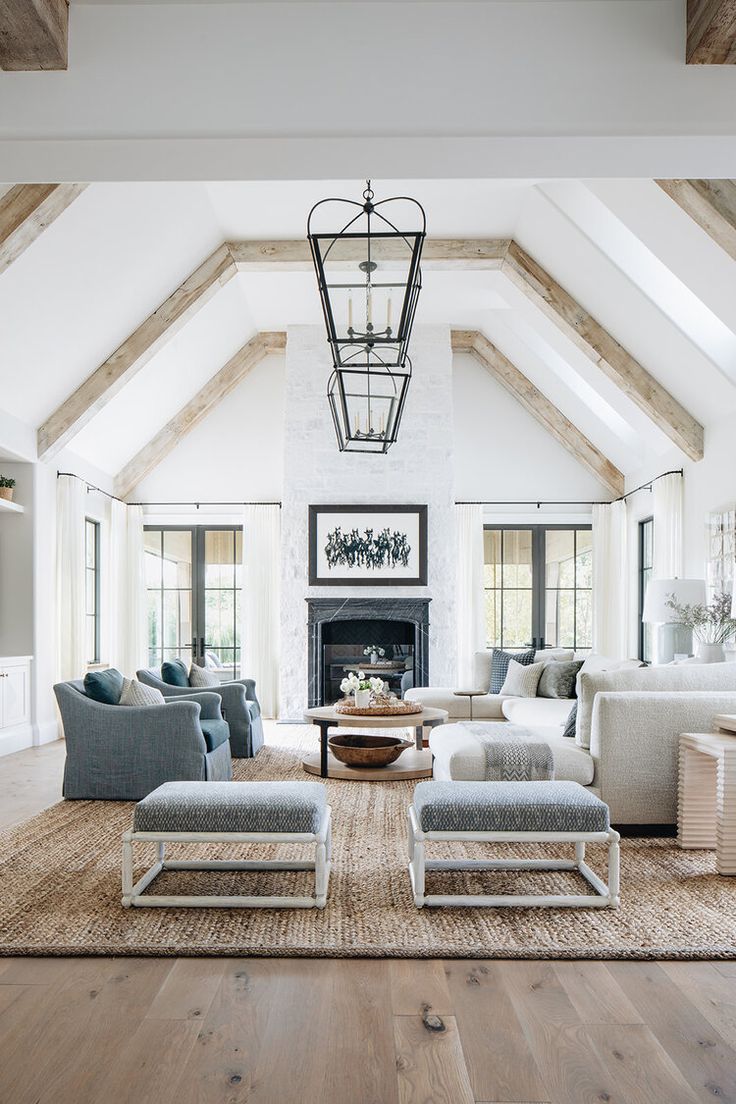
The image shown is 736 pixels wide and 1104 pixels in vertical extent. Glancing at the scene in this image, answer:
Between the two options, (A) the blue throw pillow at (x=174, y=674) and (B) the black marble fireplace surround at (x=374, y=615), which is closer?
(A) the blue throw pillow at (x=174, y=674)

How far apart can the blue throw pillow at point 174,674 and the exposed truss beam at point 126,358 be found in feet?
7.48

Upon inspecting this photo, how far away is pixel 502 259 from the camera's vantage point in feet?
24.7

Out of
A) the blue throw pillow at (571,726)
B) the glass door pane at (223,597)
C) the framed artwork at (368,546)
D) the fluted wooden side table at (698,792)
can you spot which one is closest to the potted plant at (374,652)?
the framed artwork at (368,546)

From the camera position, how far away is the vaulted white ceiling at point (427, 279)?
18.7 feet

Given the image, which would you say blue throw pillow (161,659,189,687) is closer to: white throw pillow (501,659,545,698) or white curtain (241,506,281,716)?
white throw pillow (501,659,545,698)

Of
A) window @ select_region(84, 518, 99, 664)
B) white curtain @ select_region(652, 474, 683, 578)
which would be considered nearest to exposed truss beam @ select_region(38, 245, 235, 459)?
window @ select_region(84, 518, 99, 664)

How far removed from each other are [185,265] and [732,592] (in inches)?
192

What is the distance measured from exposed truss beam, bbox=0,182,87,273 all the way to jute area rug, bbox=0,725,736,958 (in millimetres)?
3286

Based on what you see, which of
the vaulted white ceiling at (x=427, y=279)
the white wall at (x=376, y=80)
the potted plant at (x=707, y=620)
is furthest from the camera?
the potted plant at (x=707, y=620)

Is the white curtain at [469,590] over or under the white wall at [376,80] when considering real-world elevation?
under

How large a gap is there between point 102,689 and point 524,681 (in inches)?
132

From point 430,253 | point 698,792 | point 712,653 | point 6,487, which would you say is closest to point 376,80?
point 698,792

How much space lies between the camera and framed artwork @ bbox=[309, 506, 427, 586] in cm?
927

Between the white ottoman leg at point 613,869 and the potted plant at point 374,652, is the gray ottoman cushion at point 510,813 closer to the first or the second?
the white ottoman leg at point 613,869
